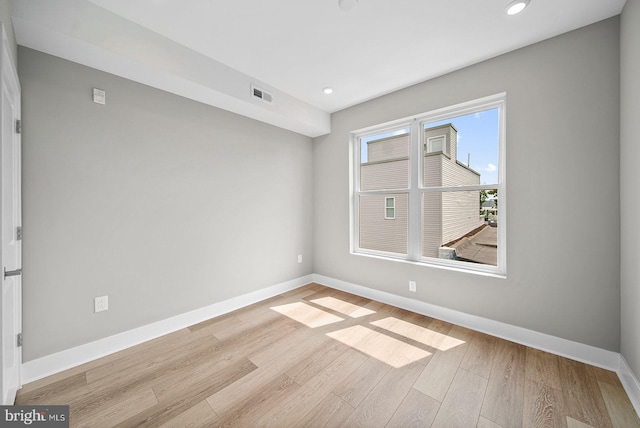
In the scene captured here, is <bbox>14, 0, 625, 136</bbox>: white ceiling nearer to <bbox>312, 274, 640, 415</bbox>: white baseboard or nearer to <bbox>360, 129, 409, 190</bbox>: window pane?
<bbox>360, 129, 409, 190</bbox>: window pane

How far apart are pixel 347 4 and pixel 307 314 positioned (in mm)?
2957

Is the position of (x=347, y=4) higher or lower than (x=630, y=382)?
higher

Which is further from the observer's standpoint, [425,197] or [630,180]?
[425,197]

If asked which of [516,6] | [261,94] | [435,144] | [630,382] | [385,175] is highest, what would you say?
[516,6]

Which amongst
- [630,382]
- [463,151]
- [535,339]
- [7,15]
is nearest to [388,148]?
[463,151]

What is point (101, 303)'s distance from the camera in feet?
7.11

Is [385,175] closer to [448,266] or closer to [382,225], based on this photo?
[382,225]

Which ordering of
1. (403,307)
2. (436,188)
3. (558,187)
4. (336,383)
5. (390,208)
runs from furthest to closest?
(390,208), (403,307), (436,188), (558,187), (336,383)

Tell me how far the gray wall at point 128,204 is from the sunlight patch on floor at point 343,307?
2.75 ft

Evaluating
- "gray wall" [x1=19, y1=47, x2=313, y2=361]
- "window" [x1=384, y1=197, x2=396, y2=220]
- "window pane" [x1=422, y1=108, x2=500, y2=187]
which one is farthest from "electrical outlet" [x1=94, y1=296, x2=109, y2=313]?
"window pane" [x1=422, y1=108, x2=500, y2=187]

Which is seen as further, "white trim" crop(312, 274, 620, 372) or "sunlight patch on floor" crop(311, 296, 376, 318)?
"sunlight patch on floor" crop(311, 296, 376, 318)

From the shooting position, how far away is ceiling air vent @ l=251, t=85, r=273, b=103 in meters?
2.82

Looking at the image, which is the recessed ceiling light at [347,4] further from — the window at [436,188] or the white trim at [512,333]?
the white trim at [512,333]

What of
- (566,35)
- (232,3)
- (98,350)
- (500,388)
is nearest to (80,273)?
(98,350)
